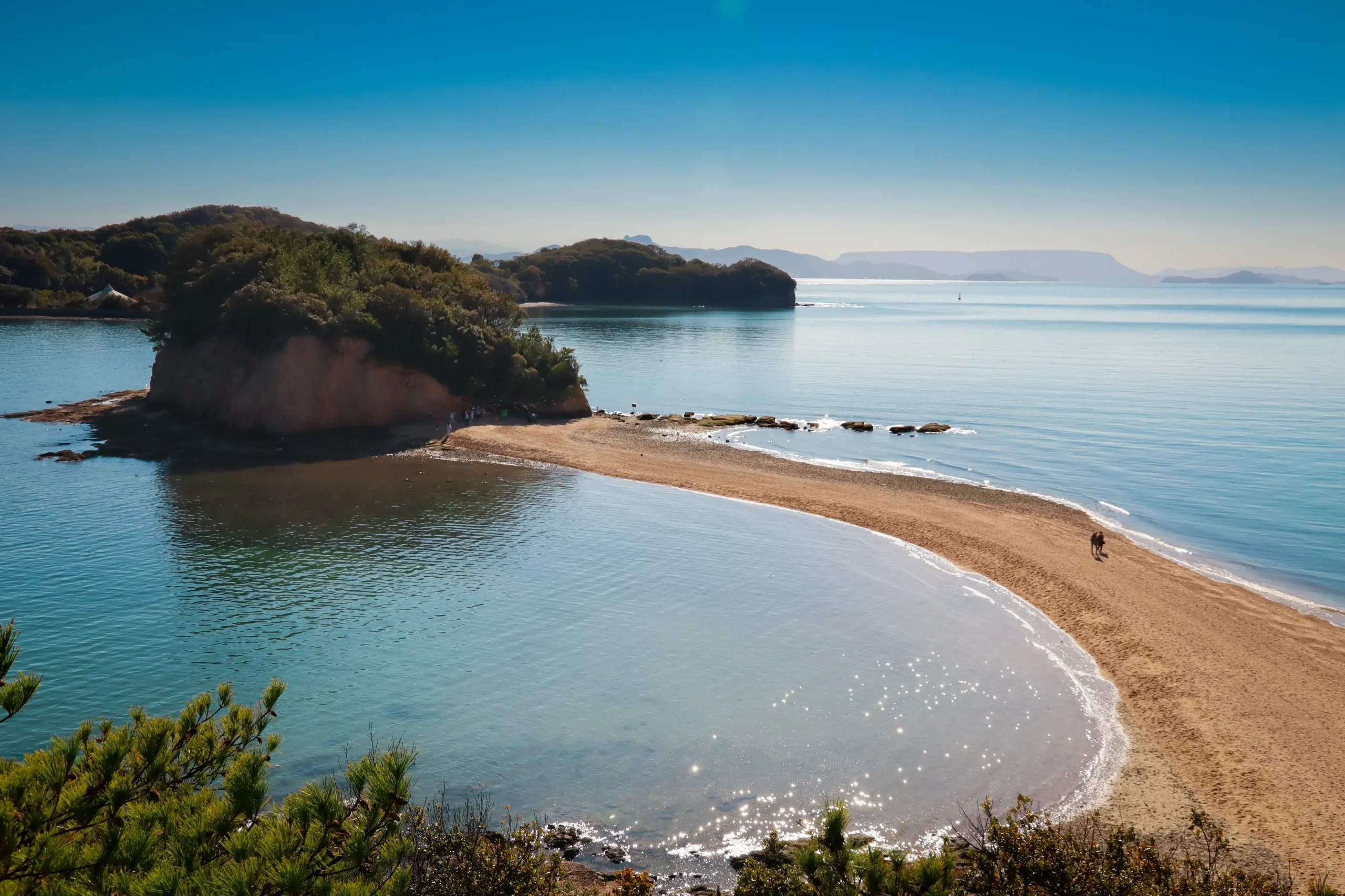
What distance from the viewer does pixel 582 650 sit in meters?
23.5

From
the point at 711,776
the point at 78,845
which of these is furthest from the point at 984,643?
the point at 78,845

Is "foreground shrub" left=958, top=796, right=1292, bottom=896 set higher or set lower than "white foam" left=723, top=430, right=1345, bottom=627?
higher

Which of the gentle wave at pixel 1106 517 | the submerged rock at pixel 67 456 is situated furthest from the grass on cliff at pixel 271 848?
the submerged rock at pixel 67 456

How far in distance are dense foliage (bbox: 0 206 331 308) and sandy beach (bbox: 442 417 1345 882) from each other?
10808 cm

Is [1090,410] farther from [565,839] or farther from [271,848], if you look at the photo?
[271,848]

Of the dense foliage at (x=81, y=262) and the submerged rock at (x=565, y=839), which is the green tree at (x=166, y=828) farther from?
the dense foliage at (x=81, y=262)

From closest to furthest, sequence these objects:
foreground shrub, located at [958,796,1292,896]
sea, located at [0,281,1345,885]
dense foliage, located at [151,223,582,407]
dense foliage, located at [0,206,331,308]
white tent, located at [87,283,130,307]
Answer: foreground shrub, located at [958,796,1292,896]
sea, located at [0,281,1345,885]
dense foliage, located at [151,223,582,407]
white tent, located at [87,283,130,307]
dense foliage, located at [0,206,331,308]

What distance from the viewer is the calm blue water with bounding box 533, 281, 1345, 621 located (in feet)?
119

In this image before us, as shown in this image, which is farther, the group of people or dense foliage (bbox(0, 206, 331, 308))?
dense foliage (bbox(0, 206, 331, 308))

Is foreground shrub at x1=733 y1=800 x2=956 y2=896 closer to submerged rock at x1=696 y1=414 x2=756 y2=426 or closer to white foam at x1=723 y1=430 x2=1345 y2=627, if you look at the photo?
white foam at x1=723 y1=430 x2=1345 y2=627

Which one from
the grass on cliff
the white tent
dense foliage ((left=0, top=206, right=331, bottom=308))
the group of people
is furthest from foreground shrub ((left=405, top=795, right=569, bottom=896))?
the white tent

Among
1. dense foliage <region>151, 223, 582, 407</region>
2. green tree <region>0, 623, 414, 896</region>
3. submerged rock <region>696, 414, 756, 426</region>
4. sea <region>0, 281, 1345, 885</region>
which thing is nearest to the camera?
green tree <region>0, 623, 414, 896</region>

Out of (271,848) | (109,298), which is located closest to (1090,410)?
(271,848)

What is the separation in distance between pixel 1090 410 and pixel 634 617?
52784mm
